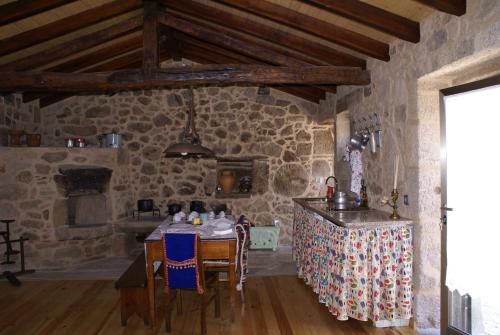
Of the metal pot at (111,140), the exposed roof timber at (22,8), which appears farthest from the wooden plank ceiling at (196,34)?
the metal pot at (111,140)

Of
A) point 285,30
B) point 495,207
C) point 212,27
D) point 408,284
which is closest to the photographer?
point 495,207

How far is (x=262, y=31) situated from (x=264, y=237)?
342 cm

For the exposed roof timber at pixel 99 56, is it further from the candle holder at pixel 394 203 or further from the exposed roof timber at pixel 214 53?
the candle holder at pixel 394 203

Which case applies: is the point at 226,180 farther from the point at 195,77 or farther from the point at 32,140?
the point at 32,140

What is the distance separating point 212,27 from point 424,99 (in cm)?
266

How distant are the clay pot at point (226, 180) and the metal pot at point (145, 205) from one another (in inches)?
48.1

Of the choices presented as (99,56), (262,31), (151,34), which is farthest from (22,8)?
(262,31)

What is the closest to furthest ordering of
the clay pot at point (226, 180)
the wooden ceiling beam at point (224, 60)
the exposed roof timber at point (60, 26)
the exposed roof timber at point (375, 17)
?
the exposed roof timber at point (375, 17)
the exposed roof timber at point (60, 26)
the wooden ceiling beam at point (224, 60)
the clay pot at point (226, 180)

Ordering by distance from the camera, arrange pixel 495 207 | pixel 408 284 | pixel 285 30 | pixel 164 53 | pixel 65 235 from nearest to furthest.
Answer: pixel 495 207
pixel 408 284
pixel 285 30
pixel 65 235
pixel 164 53

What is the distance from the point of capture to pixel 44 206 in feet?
17.9

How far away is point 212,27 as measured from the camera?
180 inches

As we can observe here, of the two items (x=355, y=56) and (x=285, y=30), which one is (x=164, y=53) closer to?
(x=285, y=30)

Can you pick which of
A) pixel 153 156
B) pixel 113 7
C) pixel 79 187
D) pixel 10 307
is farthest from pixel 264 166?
pixel 10 307

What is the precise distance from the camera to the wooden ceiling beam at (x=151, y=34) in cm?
414
